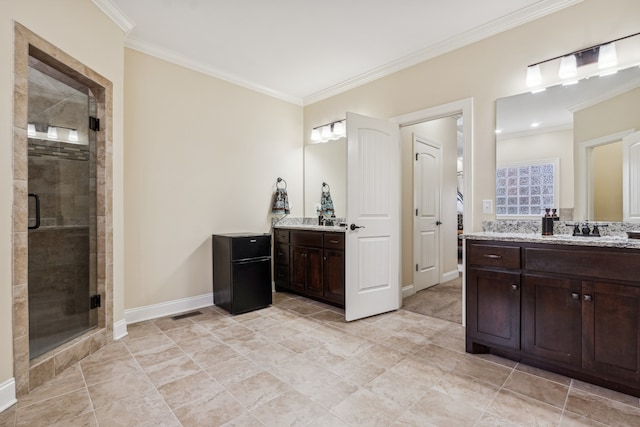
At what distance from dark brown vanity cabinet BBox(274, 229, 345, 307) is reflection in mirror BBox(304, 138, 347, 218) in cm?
65

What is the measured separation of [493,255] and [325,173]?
264cm

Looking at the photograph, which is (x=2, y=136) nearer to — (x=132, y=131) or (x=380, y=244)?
(x=132, y=131)

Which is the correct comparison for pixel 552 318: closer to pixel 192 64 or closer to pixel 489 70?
pixel 489 70

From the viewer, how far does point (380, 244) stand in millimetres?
3344

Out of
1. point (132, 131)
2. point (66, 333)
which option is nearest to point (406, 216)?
point (132, 131)

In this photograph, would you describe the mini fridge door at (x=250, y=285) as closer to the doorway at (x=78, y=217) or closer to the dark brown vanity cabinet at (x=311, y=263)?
the dark brown vanity cabinet at (x=311, y=263)

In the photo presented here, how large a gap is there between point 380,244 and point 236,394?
2.05 m

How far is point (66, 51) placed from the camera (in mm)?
2203

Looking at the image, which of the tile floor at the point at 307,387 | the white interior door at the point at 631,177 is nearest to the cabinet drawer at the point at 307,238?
the tile floor at the point at 307,387

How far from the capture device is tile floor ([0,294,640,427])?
5.40 feet

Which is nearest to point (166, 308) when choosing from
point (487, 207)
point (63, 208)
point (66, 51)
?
point (63, 208)

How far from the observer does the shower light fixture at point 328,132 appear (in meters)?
4.22

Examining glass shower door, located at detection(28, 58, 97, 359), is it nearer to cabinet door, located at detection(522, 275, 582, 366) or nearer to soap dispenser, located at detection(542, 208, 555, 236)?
cabinet door, located at detection(522, 275, 582, 366)

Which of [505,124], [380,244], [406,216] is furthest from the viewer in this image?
[406,216]
